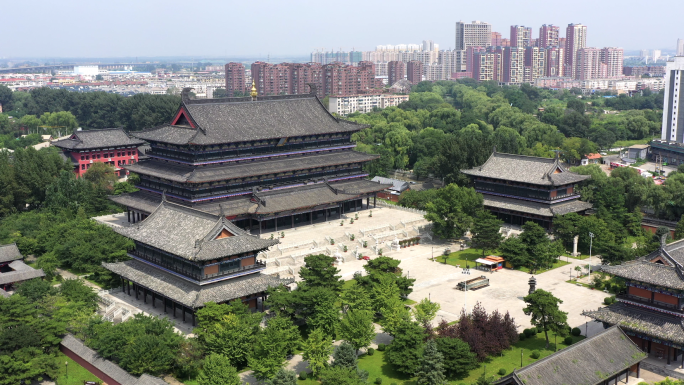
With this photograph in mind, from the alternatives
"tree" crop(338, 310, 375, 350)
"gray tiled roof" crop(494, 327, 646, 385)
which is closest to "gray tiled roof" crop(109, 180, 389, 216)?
"tree" crop(338, 310, 375, 350)

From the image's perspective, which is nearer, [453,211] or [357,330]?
[357,330]

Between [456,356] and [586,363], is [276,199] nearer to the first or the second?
[456,356]

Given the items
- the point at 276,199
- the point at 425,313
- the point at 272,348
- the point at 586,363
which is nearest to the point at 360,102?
the point at 276,199

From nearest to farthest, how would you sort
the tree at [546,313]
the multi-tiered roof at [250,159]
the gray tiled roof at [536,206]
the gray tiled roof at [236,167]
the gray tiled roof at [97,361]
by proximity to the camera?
the gray tiled roof at [97,361] → the tree at [546,313] → the gray tiled roof at [236,167] → the multi-tiered roof at [250,159] → the gray tiled roof at [536,206]

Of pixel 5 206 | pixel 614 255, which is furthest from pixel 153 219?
pixel 614 255

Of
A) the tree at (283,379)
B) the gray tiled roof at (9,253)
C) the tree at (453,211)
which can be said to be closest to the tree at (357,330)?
the tree at (283,379)

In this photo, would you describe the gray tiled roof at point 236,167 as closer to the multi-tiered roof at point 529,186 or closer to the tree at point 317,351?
the multi-tiered roof at point 529,186

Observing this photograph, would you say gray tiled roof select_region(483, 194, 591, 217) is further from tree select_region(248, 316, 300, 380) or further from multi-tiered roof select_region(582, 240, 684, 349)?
tree select_region(248, 316, 300, 380)
